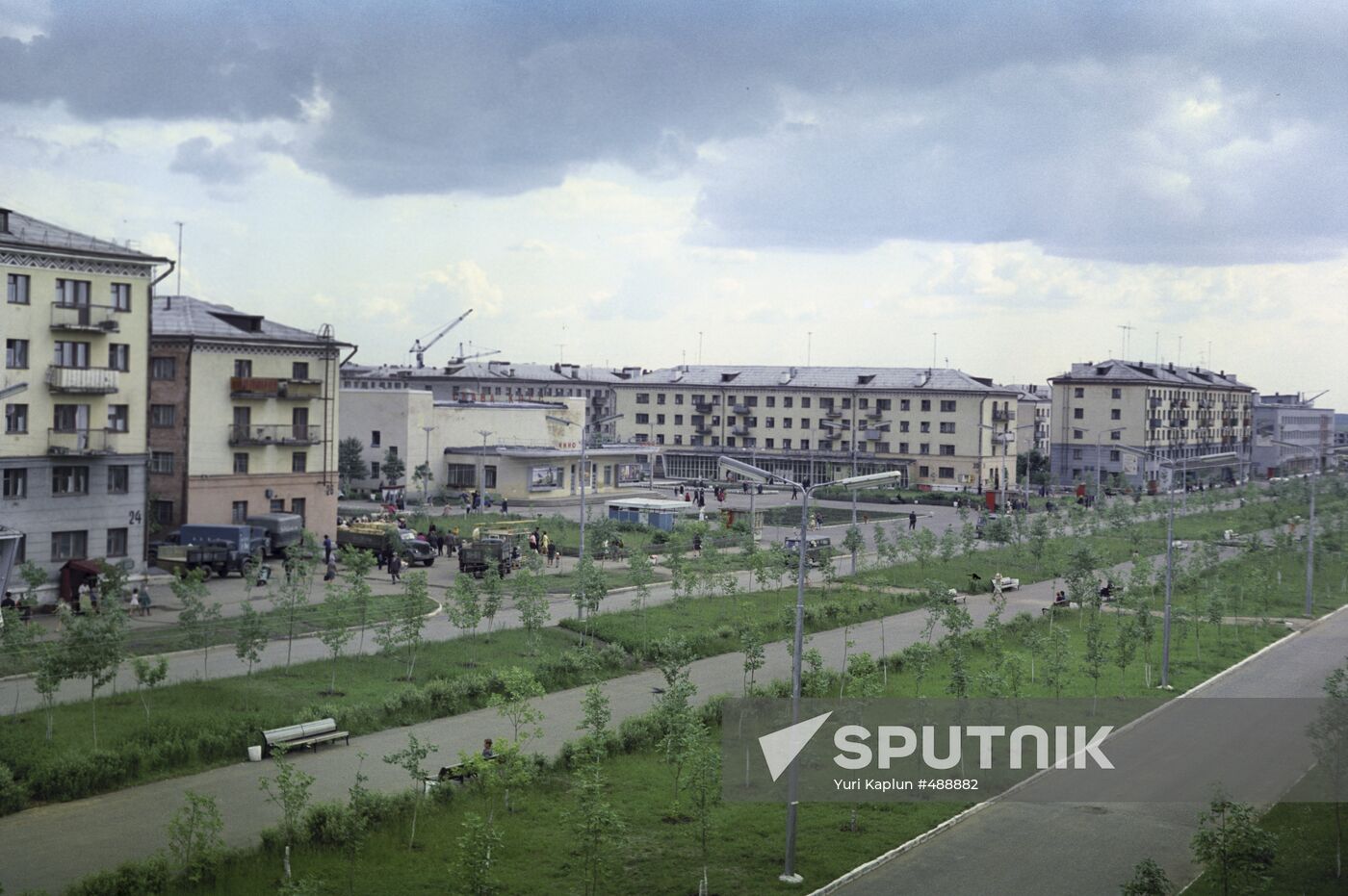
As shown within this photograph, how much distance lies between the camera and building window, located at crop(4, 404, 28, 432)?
4231 centimetres

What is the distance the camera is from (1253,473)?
13462cm

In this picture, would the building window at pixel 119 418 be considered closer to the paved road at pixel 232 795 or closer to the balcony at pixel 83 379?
the balcony at pixel 83 379

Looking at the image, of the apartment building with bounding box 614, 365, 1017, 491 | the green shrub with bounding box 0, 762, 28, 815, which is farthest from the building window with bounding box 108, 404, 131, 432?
the apartment building with bounding box 614, 365, 1017, 491

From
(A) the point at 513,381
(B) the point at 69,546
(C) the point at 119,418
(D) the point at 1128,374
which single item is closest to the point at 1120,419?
(D) the point at 1128,374

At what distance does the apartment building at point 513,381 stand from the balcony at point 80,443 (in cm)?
7882

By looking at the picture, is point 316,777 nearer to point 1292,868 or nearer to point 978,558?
point 1292,868

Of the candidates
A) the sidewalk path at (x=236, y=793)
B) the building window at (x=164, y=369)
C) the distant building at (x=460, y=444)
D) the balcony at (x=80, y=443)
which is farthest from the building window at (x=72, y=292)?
the distant building at (x=460, y=444)

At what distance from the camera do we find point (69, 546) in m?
43.9

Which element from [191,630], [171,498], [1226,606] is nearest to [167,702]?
[191,630]

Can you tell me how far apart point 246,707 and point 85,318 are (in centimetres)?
2239

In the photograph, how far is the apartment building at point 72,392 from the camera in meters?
42.6

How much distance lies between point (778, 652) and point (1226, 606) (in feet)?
55.9

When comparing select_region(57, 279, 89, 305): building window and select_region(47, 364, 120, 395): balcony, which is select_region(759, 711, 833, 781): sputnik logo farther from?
select_region(57, 279, 89, 305): building window

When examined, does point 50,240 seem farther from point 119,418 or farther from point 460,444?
point 460,444
